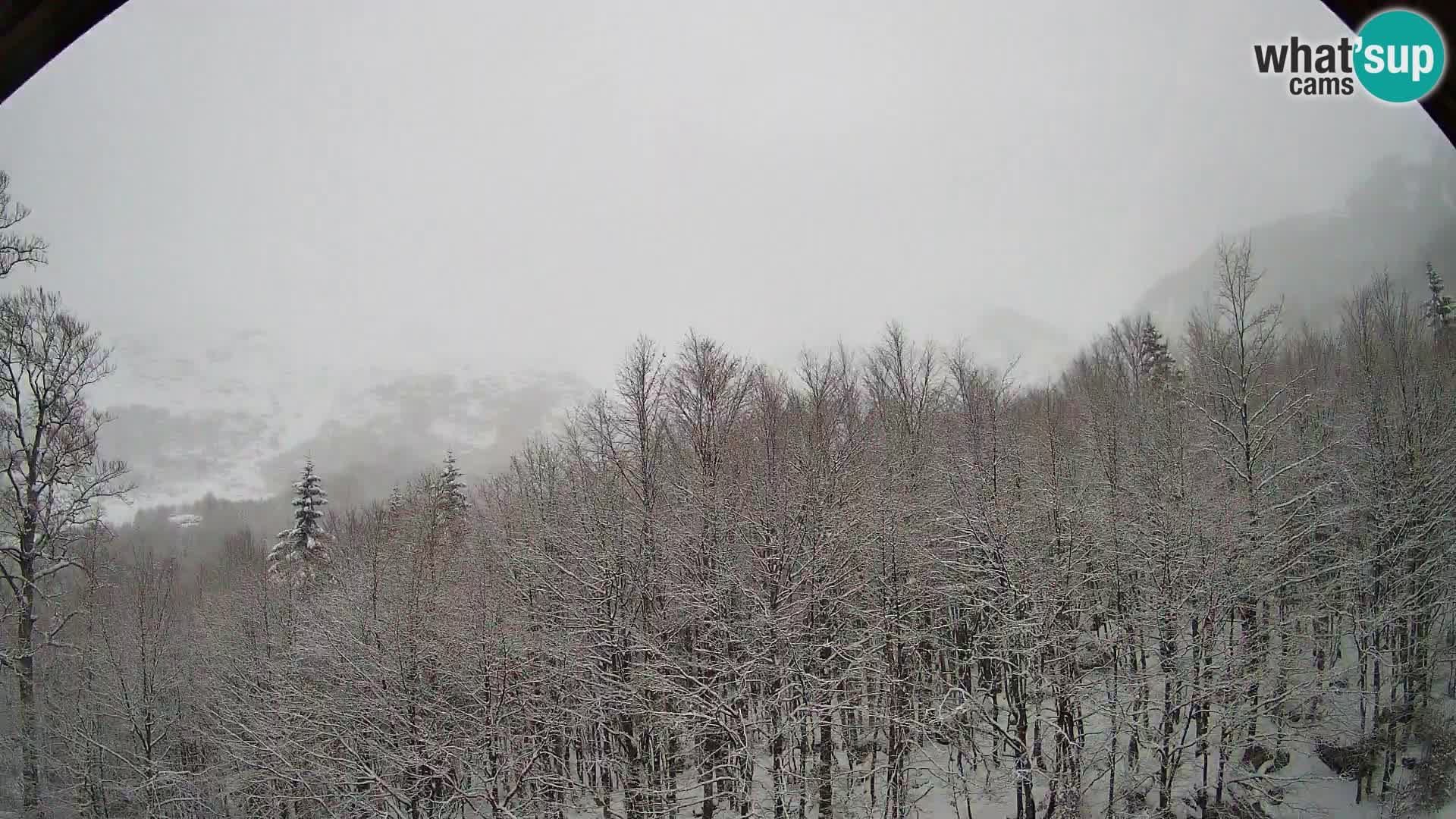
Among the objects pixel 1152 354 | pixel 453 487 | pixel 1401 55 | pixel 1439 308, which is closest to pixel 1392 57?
pixel 1401 55

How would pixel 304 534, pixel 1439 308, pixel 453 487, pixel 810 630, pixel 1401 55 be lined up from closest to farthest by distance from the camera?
pixel 1401 55 → pixel 810 630 → pixel 1439 308 → pixel 304 534 → pixel 453 487

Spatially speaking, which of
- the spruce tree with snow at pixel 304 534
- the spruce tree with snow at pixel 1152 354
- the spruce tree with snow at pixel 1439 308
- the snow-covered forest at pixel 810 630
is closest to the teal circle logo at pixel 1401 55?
the snow-covered forest at pixel 810 630

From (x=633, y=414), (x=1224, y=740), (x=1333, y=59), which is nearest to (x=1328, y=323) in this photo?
(x=1224, y=740)

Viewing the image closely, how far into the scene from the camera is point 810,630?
46.5ft

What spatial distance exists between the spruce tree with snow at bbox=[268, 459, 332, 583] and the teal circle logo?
32875 mm

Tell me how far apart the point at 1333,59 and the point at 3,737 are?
2121 cm

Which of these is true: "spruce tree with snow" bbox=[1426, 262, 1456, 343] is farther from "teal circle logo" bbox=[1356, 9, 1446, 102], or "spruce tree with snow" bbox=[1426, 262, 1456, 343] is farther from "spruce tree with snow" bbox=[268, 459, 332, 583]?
"spruce tree with snow" bbox=[268, 459, 332, 583]

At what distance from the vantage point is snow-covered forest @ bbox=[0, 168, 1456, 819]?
13.2 m

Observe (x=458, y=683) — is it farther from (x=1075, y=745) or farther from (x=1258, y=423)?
(x=1258, y=423)

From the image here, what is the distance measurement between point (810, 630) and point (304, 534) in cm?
2709

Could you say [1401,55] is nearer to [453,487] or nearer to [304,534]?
[304,534]

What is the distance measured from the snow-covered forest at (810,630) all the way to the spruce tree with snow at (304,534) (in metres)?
8.66

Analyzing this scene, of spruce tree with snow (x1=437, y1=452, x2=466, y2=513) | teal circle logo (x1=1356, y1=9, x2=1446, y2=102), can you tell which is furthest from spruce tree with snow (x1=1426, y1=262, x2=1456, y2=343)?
spruce tree with snow (x1=437, y1=452, x2=466, y2=513)

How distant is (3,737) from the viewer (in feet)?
39.9
